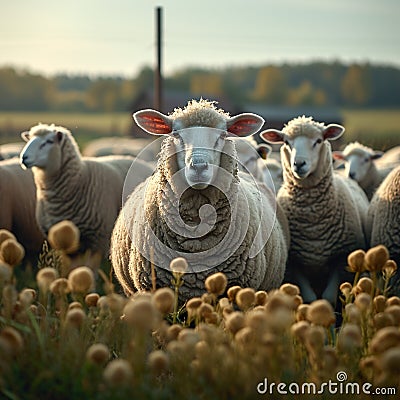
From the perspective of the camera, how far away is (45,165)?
6.62 meters

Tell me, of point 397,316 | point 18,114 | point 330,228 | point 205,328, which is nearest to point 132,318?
point 205,328

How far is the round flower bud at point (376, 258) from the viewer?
2.84m

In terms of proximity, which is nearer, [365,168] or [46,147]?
Answer: [46,147]

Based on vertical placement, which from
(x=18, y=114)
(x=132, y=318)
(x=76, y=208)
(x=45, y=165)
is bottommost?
(x=18, y=114)

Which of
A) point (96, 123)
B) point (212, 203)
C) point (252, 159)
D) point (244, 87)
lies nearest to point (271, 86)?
point (244, 87)

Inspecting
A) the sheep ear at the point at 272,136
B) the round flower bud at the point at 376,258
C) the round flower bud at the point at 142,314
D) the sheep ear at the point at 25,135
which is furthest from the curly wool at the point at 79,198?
the round flower bud at the point at 142,314

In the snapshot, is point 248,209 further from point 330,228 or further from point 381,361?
point 381,361

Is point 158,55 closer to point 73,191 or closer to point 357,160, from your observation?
point 357,160

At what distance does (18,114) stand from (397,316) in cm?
6504

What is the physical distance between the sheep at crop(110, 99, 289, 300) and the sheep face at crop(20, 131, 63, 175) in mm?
2245

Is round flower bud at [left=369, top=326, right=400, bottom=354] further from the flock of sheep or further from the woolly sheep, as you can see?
the woolly sheep

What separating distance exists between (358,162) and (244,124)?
11.3ft

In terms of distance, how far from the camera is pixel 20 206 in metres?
7.12

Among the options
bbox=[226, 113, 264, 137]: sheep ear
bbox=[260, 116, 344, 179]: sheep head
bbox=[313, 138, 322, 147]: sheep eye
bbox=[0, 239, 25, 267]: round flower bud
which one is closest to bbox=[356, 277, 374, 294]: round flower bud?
bbox=[0, 239, 25, 267]: round flower bud
